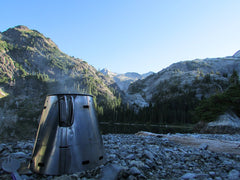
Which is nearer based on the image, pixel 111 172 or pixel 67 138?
pixel 111 172

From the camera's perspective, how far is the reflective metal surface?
145 inches

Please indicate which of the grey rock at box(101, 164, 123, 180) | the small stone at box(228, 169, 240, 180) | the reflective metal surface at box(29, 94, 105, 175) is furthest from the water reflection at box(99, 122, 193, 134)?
the small stone at box(228, 169, 240, 180)

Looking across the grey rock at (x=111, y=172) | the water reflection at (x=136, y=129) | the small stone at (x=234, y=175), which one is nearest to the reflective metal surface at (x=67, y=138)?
the grey rock at (x=111, y=172)

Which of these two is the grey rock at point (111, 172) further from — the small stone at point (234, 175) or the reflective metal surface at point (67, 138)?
the small stone at point (234, 175)

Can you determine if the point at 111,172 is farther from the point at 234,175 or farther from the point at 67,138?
the point at 234,175

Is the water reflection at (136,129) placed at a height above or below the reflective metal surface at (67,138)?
below

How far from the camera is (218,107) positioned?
2969 centimetres

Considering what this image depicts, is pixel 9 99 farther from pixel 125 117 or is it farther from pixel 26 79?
pixel 125 117

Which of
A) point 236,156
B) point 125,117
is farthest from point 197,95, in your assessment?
point 236,156

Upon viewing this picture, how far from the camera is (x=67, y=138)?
3.79 meters

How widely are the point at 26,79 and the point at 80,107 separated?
674 feet

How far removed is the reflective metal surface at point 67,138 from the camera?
3674 mm

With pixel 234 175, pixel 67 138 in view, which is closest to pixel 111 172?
pixel 67 138

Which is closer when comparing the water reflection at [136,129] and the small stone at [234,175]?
the small stone at [234,175]
